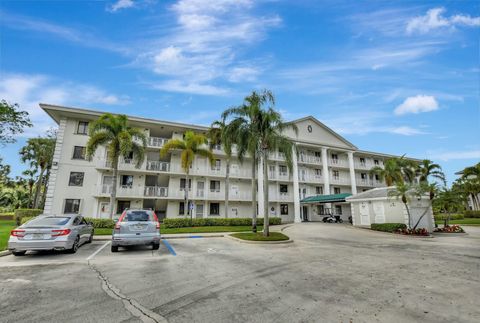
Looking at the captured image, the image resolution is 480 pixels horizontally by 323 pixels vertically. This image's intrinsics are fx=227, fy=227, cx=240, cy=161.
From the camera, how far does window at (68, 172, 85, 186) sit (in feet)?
73.0

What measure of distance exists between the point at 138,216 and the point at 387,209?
21658 mm

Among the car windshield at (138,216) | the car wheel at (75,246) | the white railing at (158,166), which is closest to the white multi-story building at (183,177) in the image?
the white railing at (158,166)

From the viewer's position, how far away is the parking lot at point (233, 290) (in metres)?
3.73

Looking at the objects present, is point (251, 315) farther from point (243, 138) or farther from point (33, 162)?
point (33, 162)

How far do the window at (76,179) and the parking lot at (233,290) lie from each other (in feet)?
53.5

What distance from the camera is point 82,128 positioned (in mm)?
23688

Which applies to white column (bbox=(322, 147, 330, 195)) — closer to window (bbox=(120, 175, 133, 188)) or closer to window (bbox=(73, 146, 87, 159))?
window (bbox=(120, 175, 133, 188))

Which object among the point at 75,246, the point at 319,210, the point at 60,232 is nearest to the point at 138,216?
the point at 60,232

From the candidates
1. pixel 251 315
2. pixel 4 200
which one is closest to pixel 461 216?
pixel 251 315

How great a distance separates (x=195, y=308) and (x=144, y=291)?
152cm

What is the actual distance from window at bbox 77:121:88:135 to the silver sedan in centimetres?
1738

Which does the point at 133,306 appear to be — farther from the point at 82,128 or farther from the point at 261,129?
the point at 82,128

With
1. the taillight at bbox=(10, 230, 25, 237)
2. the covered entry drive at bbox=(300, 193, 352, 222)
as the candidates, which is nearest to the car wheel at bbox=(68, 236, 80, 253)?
the taillight at bbox=(10, 230, 25, 237)

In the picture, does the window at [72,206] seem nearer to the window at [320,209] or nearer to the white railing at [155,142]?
the white railing at [155,142]
